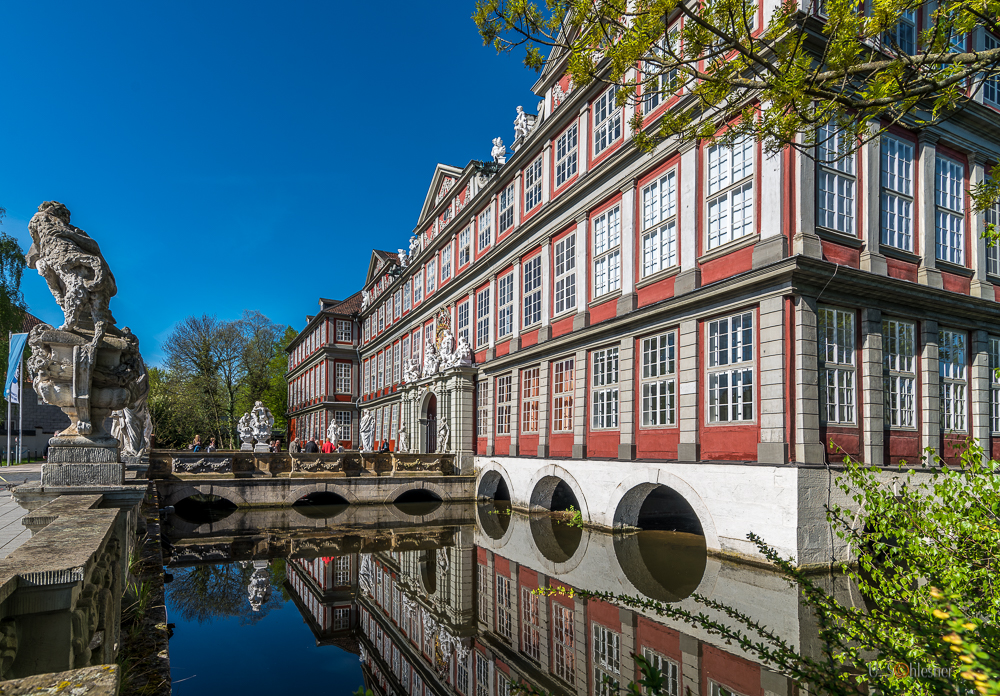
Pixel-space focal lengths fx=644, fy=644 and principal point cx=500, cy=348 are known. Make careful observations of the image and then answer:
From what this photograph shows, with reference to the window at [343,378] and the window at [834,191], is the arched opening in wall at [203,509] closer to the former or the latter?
the window at [834,191]

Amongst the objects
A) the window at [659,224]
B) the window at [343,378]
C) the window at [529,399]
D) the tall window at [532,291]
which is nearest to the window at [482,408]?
the window at [529,399]

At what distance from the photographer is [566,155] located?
20.1m

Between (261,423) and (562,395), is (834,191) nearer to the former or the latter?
(562,395)

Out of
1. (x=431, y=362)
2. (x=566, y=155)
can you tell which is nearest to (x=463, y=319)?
(x=431, y=362)

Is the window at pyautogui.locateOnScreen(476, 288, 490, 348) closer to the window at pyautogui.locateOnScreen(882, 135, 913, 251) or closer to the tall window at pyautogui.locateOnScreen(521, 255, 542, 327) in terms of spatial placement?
the tall window at pyautogui.locateOnScreen(521, 255, 542, 327)

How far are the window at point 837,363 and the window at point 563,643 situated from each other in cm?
644

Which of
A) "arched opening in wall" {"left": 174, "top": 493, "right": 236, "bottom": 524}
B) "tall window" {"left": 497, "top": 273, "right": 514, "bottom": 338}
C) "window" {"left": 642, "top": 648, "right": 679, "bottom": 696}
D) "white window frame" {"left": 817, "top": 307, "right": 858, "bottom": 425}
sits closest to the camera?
"window" {"left": 642, "top": 648, "right": 679, "bottom": 696}

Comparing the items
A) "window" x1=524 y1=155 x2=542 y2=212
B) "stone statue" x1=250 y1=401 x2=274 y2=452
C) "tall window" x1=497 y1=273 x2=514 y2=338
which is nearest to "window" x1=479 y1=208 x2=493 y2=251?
"tall window" x1=497 y1=273 x2=514 y2=338

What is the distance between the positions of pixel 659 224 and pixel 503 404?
32.4 feet

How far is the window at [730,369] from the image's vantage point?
12.7 metres

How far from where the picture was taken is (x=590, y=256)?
1836cm

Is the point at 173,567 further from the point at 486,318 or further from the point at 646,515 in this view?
the point at 486,318

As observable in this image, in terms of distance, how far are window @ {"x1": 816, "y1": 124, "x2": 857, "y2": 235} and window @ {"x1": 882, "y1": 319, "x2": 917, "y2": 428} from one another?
2278 millimetres

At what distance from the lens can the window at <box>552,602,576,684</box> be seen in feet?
23.6
